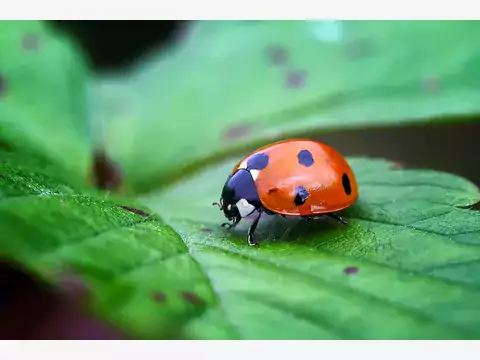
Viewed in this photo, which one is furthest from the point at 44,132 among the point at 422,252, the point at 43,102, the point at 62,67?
the point at 422,252

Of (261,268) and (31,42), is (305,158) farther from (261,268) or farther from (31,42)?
(31,42)

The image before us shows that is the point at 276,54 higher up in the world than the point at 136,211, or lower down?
higher up

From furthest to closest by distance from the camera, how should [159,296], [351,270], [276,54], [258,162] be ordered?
[276,54], [258,162], [351,270], [159,296]

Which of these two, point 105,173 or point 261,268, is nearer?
point 261,268

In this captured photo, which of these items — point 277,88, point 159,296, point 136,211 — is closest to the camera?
point 159,296

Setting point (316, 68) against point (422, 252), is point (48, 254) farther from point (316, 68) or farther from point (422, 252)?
point (316, 68)

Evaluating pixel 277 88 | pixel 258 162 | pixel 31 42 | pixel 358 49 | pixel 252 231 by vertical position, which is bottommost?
pixel 252 231

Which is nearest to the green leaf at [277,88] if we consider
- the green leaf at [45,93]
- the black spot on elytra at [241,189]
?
the green leaf at [45,93]

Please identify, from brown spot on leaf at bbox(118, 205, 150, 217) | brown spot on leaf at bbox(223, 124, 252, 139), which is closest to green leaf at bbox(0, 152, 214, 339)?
brown spot on leaf at bbox(118, 205, 150, 217)

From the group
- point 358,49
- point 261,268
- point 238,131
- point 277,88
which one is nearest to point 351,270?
point 261,268
